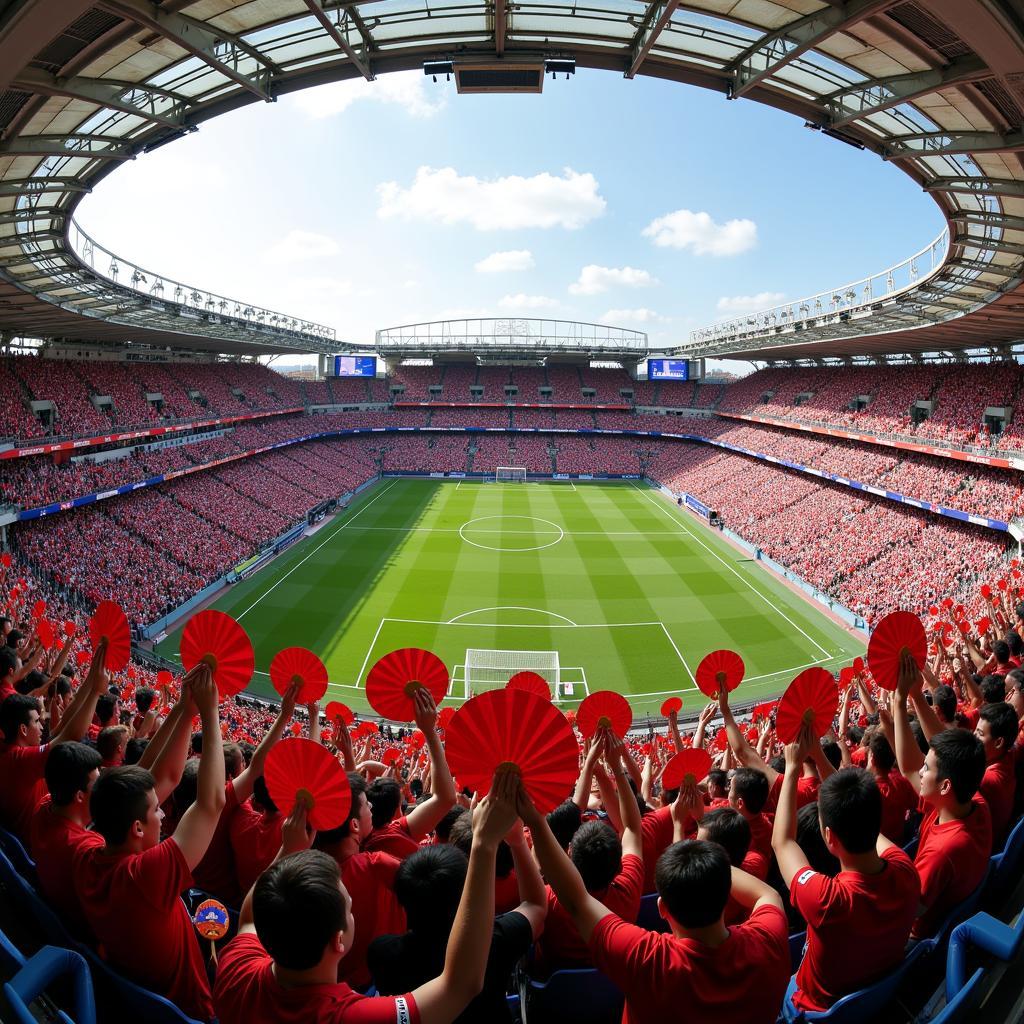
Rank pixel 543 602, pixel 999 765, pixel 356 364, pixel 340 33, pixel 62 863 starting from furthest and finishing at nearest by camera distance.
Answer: pixel 356 364
pixel 543 602
pixel 340 33
pixel 999 765
pixel 62 863

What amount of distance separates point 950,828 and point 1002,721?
1.76m

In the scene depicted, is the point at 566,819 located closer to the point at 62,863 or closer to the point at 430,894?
the point at 430,894

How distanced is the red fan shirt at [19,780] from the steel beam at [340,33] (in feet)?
27.0

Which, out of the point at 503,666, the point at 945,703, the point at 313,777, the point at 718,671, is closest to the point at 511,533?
the point at 503,666

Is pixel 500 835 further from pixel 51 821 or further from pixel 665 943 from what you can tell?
pixel 51 821

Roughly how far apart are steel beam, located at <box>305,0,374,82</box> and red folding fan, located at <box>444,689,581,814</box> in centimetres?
836

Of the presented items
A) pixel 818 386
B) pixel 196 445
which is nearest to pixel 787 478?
pixel 818 386

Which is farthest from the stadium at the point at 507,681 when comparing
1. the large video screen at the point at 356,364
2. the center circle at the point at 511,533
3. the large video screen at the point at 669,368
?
the large video screen at the point at 669,368

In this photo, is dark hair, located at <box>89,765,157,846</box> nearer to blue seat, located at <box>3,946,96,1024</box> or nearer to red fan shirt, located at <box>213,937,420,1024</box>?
blue seat, located at <box>3,946,96,1024</box>

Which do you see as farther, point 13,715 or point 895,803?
point 895,803

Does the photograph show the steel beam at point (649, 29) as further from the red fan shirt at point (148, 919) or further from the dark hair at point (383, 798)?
the red fan shirt at point (148, 919)

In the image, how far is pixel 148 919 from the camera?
3008 millimetres

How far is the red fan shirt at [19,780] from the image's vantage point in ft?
15.7

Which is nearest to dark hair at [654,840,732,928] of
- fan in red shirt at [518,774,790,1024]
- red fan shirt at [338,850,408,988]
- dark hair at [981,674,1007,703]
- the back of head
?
fan in red shirt at [518,774,790,1024]
